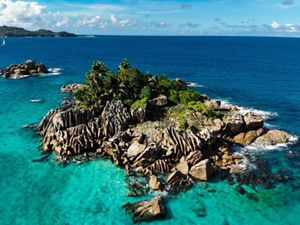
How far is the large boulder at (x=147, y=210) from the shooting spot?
146 feet

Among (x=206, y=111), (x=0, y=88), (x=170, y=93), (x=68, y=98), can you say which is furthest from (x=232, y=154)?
(x=0, y=88)

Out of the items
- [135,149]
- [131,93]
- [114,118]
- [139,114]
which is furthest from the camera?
[131,93]

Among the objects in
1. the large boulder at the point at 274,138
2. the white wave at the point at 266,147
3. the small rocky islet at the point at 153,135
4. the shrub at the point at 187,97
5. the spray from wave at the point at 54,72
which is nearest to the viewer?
the small rocky islet at the point at 153,135

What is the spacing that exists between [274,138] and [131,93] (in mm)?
31402

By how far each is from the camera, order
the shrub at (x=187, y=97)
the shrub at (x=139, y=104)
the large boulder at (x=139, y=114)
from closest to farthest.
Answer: the large boulder at (x=139, y=114)
the shrub at (x=139, y=104)
the shrub at (x=187, y=97)

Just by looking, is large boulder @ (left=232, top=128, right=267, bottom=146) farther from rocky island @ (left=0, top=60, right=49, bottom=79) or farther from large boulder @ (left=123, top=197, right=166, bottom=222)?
rocky island @ (left=0, top=60, right=49, bottom=79)

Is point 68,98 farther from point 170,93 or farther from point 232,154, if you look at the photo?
point 232,154

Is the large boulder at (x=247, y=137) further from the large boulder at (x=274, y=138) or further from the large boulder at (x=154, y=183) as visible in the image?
the large boulder at (x=154, y=183)

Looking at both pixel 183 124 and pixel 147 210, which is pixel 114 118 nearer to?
pixel 183 124

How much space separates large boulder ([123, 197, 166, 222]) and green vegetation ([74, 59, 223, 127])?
81.9 ft

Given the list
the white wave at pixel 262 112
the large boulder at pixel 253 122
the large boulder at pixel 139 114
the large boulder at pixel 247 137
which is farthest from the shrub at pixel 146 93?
the white wave at pixel 262 112

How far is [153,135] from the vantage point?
6341 centimetres

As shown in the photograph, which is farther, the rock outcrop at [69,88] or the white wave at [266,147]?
the rock outcrop at [69,88]

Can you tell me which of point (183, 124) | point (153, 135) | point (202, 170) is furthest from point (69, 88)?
point (202, 170)
